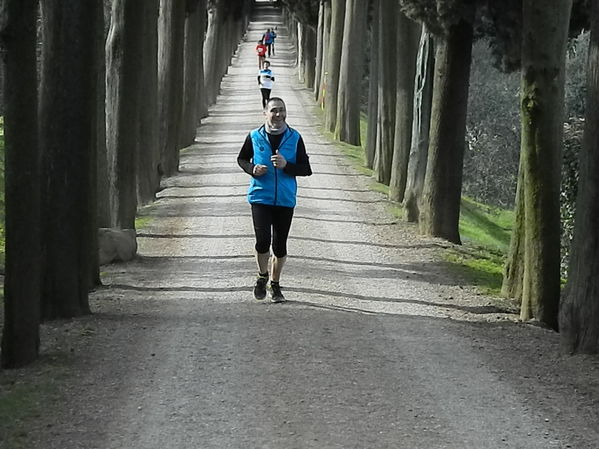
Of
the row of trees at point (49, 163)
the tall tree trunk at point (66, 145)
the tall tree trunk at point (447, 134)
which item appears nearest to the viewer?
the row of trees at point (49, 163)

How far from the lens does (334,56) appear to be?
34500mm

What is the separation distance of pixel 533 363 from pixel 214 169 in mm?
18777

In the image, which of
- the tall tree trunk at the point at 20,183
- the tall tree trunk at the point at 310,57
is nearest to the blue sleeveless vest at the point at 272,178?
the tall tree trunk at the point at 20,183

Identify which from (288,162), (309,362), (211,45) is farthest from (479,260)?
(211,45)

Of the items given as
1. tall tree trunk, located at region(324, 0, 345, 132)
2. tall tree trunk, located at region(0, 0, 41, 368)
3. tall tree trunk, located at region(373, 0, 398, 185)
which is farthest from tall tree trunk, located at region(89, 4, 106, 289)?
tall tree trunk, located at region(324, 0, 345, 132)

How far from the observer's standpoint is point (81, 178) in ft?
34.5

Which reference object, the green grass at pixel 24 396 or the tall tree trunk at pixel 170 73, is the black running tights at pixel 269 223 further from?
the tall tree trunk at pixel 170 73

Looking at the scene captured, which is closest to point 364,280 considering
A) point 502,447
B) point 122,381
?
point 122,381

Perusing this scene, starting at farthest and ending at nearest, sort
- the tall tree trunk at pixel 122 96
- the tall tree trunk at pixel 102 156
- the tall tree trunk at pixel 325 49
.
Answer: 1. the tall tree trunk at pixel 325 49
2. the tall tree trunk at pixel 122 96
3. the tall tree trunk at pixel 102 156

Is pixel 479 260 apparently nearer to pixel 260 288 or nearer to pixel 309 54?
pixel 260 288

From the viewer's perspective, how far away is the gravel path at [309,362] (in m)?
7.32

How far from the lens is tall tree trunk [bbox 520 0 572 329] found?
11570 mm

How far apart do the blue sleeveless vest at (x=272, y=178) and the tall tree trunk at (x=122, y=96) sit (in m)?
6.10

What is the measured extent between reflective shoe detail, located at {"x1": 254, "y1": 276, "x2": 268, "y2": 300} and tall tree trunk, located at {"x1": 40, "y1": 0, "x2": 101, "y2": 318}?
6.13 ft
